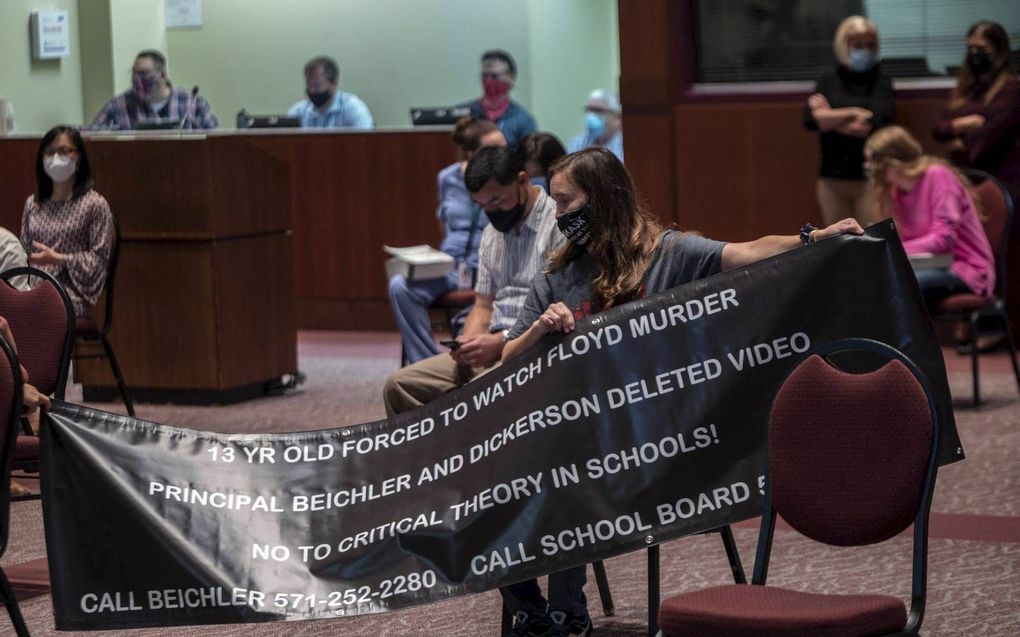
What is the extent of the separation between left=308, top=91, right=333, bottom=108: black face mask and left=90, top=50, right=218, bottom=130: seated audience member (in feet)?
3.13

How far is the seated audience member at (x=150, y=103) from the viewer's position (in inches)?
452

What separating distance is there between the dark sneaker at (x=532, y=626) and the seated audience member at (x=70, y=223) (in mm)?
3838

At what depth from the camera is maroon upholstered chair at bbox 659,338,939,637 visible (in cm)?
330

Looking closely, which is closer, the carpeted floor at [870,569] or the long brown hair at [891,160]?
the carpeted floor at [870,569]

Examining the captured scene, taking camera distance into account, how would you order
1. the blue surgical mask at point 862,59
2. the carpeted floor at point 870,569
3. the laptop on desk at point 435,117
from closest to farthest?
the carpeted floor at point 870,569 < the blue surgical mask at point 862,59 < the laptop on desk at point 435,117

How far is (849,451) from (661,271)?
928 mm

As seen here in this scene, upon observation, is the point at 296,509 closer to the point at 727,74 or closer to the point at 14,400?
the point at 14,400

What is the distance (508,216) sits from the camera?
5285 mm

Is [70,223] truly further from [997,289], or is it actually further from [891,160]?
[997,289]

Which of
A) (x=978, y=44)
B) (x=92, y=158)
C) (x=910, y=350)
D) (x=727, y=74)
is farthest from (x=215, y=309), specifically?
(x=910, y=350)

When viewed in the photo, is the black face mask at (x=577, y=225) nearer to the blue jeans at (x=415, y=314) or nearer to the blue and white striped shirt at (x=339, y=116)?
the blue jeans at (x=415, y=314)

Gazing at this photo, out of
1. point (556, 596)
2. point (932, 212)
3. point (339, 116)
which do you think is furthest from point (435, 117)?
point (556, 596)

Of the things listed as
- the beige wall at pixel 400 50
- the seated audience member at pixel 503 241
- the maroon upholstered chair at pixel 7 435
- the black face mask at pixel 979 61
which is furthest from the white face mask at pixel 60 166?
the beige wall at pixel 400 50

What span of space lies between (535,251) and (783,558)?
4.30ft
